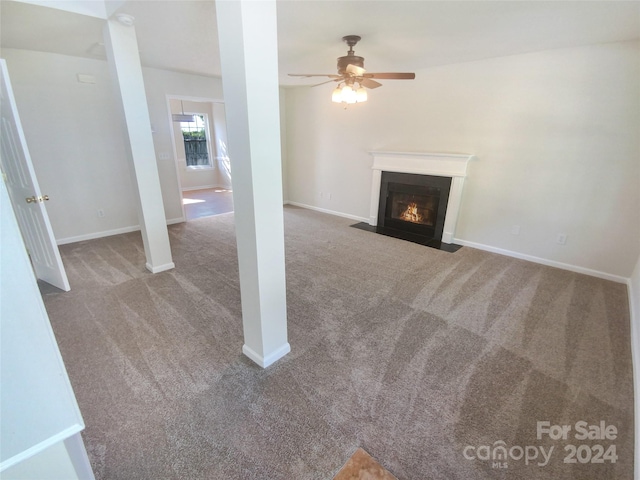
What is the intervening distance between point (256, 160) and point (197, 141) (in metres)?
7.80

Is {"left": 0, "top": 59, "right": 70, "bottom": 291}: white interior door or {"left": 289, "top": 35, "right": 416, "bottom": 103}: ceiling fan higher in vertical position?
{"left": 289, "top": 35, "right": 416, "bottom": 103}: ceiling fan

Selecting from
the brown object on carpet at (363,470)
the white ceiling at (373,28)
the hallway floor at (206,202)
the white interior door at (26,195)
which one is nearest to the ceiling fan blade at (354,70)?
the white ceiling at (373,28)

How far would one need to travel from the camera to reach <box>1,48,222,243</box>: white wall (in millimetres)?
3363

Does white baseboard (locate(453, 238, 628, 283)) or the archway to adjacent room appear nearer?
white baseboard (locate(453, 238, 628, 283))

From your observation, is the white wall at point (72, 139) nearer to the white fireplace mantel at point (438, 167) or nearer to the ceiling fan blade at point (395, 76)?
the ceiling fan blade at point (395, 76)

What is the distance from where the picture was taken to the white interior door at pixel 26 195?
227cm

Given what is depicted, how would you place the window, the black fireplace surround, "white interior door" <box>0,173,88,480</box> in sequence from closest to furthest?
"white interior door" <box>0,173,88,480</box>, the black fireplace surround, the window

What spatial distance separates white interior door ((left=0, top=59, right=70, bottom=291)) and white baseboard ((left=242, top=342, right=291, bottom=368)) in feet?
7.03

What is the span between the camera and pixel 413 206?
14.5 ft

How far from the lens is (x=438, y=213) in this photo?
13.5ft

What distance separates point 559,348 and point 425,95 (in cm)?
335

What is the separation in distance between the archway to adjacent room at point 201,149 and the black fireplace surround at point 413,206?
4.39m

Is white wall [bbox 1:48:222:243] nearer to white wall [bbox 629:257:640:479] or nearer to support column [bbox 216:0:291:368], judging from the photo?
support column [bbox 216:0:291:368]

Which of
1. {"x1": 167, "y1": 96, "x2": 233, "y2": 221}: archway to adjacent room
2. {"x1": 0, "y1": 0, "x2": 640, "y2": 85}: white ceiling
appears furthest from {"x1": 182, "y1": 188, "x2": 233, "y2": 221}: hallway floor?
{"x1": 0, "y1": 0, "x2": 640, "y2": 85}: white ceiling
